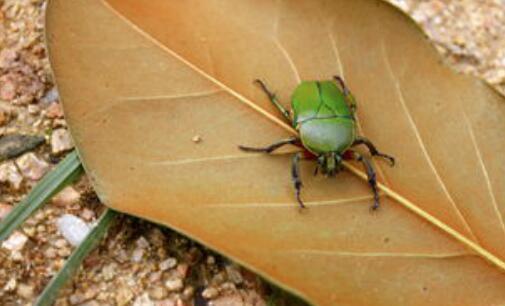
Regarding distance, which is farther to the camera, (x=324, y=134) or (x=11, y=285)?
(x=324, y=134)

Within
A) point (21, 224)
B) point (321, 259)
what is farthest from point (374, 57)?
point (21, 224)

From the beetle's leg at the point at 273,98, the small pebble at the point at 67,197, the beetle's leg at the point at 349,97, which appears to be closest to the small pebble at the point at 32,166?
the small pebble at the point at 67,197

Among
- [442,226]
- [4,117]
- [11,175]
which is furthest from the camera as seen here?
[4,117]

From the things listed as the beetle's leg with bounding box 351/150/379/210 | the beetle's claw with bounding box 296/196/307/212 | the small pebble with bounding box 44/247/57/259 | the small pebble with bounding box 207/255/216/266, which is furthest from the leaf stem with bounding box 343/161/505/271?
the small pebble with bounding box 44/247/57/259

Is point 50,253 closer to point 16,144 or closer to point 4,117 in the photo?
point 16,144

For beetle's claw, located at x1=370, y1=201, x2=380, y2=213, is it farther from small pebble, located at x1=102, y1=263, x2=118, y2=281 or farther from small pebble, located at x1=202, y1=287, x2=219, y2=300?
small pebble, located at x1=102, y1=263, x2=118, y2=281

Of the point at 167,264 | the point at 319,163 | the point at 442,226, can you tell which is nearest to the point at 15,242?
the point at 167,264

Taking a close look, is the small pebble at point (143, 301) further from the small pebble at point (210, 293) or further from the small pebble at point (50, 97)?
the small pebble at point (50, 97)
